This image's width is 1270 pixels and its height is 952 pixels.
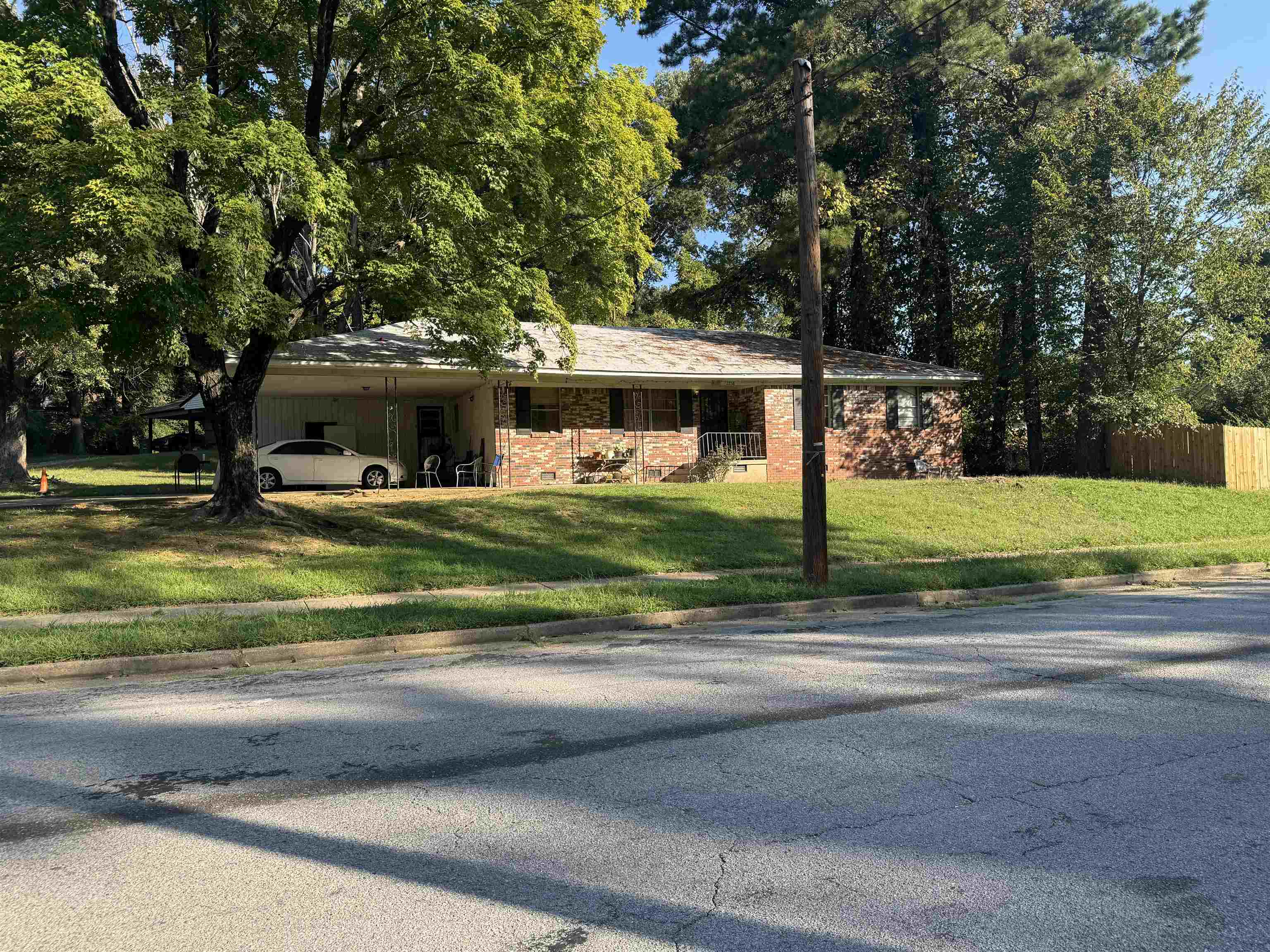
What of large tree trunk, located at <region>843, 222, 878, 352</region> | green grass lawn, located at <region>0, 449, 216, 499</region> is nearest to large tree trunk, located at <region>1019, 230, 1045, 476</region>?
large tree trunk, located at <region>843, 222, 878, 352</region>

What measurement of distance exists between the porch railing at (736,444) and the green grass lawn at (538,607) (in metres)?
11.3

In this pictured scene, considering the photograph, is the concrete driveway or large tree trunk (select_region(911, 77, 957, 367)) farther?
large tree trunk (select_region(911, 77, 957, 367))

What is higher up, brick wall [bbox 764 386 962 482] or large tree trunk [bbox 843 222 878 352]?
large tree trunk [bbox 843 222 878 352]

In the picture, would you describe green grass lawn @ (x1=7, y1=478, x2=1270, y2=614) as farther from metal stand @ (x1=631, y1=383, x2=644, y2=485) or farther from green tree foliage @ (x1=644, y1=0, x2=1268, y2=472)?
green tree foliage @ (x1=644, y1=0, x2=1268, y2=472)

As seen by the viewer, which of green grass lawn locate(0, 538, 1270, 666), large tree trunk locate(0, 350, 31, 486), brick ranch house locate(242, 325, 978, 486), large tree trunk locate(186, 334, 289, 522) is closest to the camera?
green grass lawn locate(0, 538, 1270, 666)

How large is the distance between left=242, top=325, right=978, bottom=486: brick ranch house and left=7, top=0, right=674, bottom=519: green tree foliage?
5.34m

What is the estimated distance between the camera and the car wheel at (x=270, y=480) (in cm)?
2256

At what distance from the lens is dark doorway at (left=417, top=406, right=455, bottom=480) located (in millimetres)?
26844

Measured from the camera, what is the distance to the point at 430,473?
23.9 m

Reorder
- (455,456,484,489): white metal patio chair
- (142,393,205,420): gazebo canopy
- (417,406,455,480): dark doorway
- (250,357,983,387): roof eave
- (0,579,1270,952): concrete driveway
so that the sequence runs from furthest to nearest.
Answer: (417,406,455,480): dark doorway, (455,456,484,489): white metal patio chair, (142,393,205,420): gazebo canopy, (250,357,983,387): roof eave, (0,579,1270,952): concrete driveway

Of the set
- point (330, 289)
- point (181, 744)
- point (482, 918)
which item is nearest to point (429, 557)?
point (330, 289)

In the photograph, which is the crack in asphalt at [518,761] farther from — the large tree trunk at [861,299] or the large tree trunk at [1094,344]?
the large tree trunk at [861,299]

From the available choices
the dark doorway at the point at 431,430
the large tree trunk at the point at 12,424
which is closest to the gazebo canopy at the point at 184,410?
the dark doorway at the point at 431,430

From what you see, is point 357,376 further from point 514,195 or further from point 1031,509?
point 1031,509
